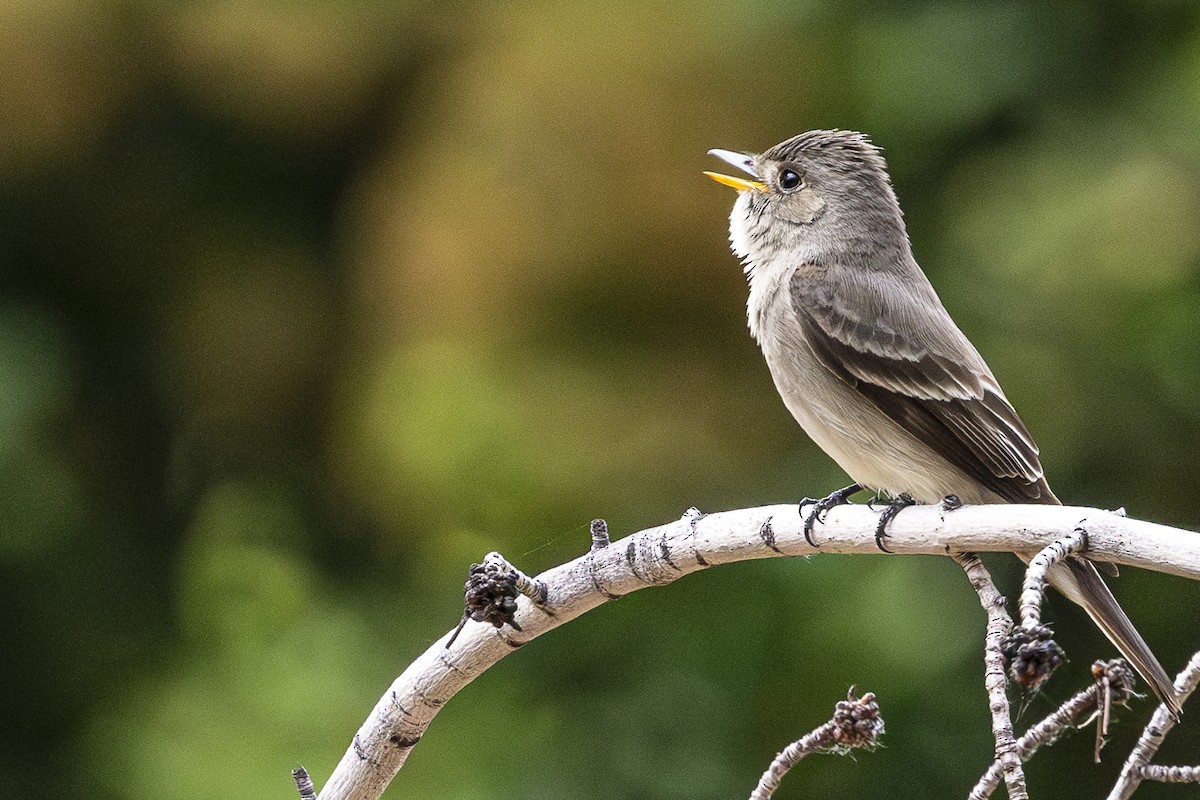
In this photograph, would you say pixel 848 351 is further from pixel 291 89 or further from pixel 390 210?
pixel 291 89

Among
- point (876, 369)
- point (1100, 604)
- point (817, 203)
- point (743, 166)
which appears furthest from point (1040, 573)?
point (743, 166)

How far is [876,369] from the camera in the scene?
311 centimetres

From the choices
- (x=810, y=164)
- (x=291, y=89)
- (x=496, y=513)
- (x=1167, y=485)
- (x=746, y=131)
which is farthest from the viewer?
(x=291, y=89)

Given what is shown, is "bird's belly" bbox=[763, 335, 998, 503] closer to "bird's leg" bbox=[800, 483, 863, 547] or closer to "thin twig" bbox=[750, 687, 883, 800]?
"bird's leg" bbox=[800, 483, 863, 547]

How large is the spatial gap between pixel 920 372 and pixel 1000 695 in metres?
1.62

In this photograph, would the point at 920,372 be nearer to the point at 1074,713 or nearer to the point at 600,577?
the point at 600,577

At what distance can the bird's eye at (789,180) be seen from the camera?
362 cm

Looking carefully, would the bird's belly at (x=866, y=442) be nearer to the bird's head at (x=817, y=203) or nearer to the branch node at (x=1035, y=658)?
the bird's head at (x=817, y=203)

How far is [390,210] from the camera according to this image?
4.65 m

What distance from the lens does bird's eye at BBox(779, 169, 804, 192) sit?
362 cm

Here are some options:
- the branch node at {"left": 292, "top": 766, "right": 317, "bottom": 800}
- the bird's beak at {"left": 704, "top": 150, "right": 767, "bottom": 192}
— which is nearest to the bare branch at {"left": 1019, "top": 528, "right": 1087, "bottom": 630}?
the branch node at {"left": 292, "top": 766, "right": 317, "bottom": 800}

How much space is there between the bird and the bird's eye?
0.14 feet

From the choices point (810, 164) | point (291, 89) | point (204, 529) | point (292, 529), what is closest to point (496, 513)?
point (292, 529)

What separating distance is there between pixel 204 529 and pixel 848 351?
247cm
